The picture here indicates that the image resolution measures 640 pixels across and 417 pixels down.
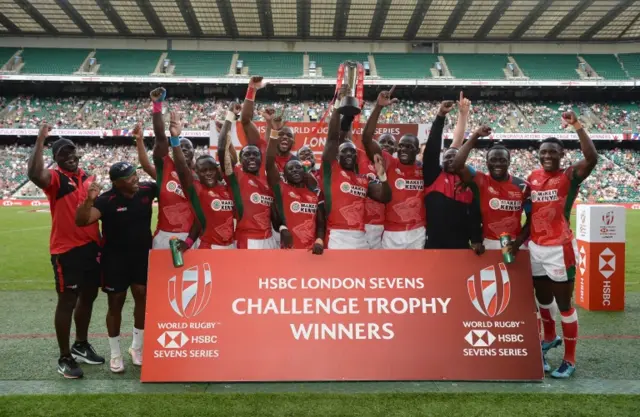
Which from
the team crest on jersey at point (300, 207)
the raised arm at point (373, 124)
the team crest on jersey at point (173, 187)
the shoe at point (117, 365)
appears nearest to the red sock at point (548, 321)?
the raised arm at point (373, 124)

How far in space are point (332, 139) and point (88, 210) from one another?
2324mm

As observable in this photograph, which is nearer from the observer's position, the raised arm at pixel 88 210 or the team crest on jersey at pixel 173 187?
the raised arm at pixel 88 210

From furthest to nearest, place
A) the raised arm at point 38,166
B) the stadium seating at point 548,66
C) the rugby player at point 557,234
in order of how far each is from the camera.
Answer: the stadium seating at point 548,66, the rugby player at point 557,234, the raised arm at point 38,166

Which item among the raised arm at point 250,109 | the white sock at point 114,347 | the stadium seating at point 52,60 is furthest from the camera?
the stadium seating at point 52,60

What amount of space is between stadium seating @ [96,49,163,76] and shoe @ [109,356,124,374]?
126 feet

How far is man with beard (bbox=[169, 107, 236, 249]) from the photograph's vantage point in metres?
4.79

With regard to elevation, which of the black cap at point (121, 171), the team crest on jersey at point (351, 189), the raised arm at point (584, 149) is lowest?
the team crest on jersey at point (351, 189)

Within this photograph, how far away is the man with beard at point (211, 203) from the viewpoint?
4.79m

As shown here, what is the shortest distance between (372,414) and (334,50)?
41.6 meters

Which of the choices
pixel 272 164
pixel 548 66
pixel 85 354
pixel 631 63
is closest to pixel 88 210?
pixel 85 354

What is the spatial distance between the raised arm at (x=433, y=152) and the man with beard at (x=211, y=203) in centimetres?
194

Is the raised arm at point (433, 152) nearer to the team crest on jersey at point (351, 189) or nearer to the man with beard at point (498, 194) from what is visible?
the man with beard at point (498, 194)

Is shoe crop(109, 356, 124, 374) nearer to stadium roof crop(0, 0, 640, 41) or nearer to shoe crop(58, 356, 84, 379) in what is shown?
shoe crop(58, 356, 84, 379)

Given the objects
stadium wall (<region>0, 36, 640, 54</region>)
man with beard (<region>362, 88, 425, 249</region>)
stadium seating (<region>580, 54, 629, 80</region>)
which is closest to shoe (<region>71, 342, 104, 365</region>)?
man with beard (<region>362, 88, 425, 249</region>)
